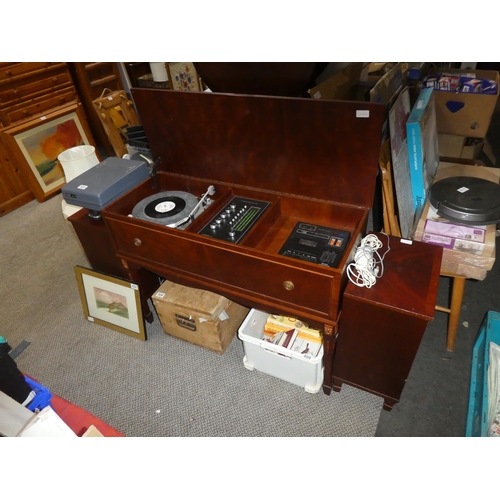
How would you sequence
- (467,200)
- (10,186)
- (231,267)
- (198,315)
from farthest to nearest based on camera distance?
(10,186) → (198,315) → (467,200) → (231,267)

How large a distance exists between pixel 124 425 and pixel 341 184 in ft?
4.76

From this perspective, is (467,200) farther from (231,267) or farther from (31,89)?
(31,89)

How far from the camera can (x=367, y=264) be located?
A: 1.29m

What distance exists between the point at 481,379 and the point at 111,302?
1889 millimetres

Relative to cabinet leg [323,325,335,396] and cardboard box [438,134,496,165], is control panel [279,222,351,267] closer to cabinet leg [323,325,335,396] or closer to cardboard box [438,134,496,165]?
cabinet leg [323,325,335,396]

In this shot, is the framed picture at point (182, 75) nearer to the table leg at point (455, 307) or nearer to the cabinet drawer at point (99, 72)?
the cabinet drawer at point (99, 72)

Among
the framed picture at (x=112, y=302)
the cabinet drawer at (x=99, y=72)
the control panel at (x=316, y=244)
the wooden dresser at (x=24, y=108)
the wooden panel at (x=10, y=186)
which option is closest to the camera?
the control panel at (x=316, y=244)

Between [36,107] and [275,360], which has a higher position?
[36,107]

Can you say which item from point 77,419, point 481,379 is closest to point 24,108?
point 77,419

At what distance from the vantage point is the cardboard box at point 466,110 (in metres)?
2.38

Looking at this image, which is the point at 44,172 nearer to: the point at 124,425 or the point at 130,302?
the point at 130,302

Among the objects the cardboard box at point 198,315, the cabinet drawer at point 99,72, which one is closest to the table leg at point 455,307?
the cardboard box at point 198,315

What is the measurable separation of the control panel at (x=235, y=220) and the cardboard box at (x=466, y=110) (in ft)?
5.73

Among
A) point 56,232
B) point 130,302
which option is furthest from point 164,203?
point 56,232
